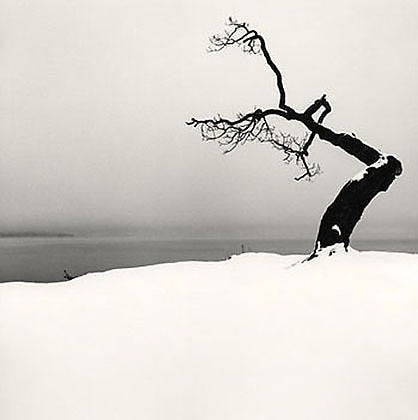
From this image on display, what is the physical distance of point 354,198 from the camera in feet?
4.37

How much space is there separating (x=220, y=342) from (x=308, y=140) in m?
0.38

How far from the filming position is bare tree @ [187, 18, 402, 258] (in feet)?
4.36

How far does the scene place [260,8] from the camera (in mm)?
1338

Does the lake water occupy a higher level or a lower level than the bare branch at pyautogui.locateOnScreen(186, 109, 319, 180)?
lower

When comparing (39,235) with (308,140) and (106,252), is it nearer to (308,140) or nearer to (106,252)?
(106,252)

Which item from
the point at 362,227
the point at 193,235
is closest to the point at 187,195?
the point at 193,235

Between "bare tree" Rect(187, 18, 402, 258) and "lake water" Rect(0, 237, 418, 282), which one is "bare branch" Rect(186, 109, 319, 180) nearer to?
"bare tree" Rect(187, 18, 402, 258)

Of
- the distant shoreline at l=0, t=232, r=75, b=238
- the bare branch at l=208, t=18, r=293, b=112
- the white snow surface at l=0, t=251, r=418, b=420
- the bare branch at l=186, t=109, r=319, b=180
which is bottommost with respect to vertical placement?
the white snow surface at l=0, t=251, r=418, b=420

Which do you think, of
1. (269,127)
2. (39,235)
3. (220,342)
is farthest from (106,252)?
(269,127)

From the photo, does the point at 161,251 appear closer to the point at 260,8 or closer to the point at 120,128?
the point at 120,128

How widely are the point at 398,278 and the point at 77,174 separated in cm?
57

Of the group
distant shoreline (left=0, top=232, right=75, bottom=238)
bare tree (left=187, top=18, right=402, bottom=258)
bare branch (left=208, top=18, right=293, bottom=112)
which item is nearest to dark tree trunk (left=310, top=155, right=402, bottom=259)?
bare tree (left=187, top=18, right=402, bottom=258)

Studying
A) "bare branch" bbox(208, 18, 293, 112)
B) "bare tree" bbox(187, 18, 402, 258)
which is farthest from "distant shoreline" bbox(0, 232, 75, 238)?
"bare branch" bbox(208, 18, 293, 112)

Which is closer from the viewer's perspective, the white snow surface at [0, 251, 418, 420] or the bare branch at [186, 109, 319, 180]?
the white snow surface at [0, 251, 418, 420]
